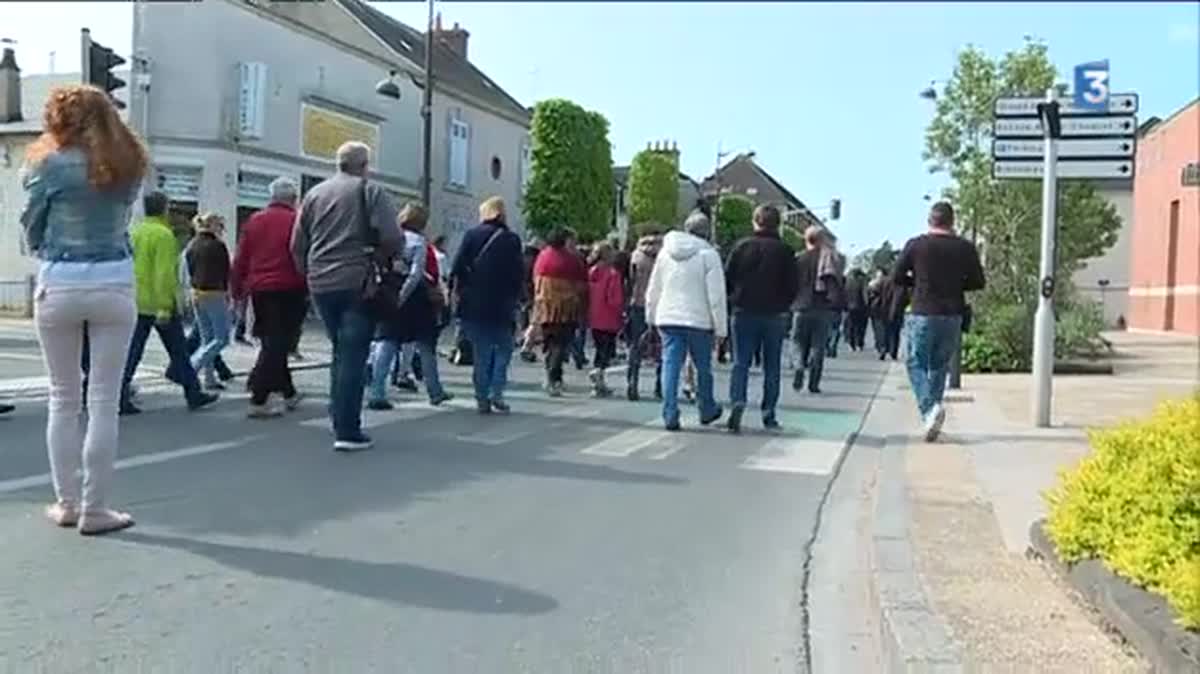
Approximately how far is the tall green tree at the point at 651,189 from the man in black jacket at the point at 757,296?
1821 inches

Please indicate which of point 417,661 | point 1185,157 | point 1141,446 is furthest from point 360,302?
point 1185,157

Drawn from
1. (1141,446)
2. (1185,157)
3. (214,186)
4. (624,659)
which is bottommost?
(624,659)

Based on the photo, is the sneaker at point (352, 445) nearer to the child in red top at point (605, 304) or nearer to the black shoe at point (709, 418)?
the black shoe at point (709, 418)

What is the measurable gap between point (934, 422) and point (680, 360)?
6.67 feet

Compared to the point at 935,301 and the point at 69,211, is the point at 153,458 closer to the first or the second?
the point at 69,211

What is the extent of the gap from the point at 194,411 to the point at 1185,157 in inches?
1866

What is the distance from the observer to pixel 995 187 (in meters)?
27.3

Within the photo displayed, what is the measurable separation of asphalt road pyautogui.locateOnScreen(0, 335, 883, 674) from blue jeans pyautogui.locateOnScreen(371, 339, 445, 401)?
50.4 inches

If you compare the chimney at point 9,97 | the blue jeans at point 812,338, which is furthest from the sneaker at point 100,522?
the chimney at point 9,97

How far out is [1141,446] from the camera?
5402mm

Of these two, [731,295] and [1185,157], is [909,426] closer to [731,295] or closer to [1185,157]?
[731,295]

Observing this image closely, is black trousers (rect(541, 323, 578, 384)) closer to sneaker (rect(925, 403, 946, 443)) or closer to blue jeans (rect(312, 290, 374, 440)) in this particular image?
sneaker (rect(925, 403, 946, 443))

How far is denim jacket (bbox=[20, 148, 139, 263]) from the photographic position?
5652 millimetres

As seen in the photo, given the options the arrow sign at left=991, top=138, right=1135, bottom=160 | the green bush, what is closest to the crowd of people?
the arrow sign at left=991, top=138, right=1135, bottom=160
